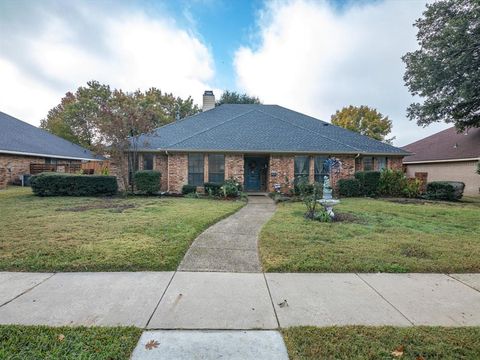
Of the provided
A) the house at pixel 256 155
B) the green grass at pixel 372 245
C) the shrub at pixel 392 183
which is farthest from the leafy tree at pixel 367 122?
the green grass at pixel 372 245

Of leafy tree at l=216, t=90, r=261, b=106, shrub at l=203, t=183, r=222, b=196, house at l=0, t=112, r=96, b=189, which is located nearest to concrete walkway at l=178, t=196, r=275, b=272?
shrub at l=203, t=183, r=222, b=196

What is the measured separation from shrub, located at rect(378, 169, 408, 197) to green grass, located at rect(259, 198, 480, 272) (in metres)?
5.96

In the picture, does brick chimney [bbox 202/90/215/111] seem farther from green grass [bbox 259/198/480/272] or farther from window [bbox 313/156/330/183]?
green grass [bbox 259/198/480/272]

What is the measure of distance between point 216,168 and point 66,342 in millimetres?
12235

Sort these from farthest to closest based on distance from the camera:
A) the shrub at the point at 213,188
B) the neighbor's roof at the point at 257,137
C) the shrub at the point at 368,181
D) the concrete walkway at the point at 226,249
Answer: the neighbor's roof at the point at 257,137 → the shrub at the point at 368,181 → the shrub at the point at 213,188 → the concrete walkway at the point at 226,249

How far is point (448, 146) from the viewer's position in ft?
68.1

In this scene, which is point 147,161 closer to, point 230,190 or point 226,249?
point 230,190

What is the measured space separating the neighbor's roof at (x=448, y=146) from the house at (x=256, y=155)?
7.76 m

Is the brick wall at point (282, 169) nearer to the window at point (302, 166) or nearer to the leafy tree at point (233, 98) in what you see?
the window at point (302, 166)

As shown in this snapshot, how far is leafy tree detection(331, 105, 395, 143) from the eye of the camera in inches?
1254

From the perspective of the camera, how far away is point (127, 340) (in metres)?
2.13

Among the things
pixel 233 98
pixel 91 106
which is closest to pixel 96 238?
pixel 233 98

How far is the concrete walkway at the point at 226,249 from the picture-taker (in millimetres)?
3921

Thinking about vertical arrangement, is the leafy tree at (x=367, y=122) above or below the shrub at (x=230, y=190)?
above
